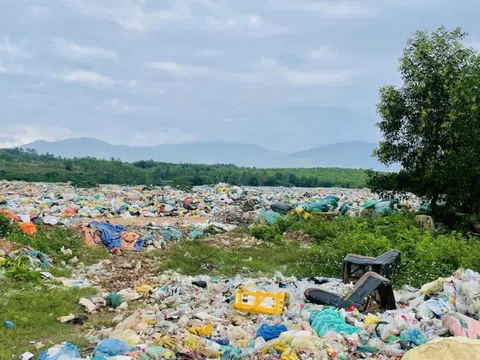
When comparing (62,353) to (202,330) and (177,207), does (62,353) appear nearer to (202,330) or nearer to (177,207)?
(202,330)

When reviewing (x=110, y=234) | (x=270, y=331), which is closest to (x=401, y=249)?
(x=270, y=331)

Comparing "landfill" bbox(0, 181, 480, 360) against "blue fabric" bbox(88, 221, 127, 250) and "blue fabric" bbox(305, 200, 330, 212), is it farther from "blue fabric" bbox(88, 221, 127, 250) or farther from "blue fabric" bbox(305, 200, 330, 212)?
"blue fabric" bbox(305, 200, 330, 212)

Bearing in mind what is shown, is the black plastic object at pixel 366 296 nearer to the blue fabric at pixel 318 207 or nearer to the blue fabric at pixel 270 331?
the blue fabric at pixel 270 331

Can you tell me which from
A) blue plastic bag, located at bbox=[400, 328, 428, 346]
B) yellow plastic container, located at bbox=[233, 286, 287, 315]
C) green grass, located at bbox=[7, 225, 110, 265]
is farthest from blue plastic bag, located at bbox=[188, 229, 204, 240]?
blue plastic bag, located at bbox=[400, 328, 428, 346]

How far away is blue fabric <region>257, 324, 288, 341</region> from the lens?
5405mm

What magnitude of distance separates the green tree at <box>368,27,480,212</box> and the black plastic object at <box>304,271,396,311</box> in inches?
255

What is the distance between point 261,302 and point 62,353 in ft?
7.61

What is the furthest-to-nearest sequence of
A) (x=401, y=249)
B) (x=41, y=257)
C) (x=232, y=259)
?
(x=232, y=259) → (x=401, y=249) → (x=41, y=257)

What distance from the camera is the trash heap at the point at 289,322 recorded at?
495 cm

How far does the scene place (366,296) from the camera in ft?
20.7

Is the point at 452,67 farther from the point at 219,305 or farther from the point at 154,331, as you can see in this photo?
the point at 154,331

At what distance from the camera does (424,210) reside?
13711mm

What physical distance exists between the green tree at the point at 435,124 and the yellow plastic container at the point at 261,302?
738 cm

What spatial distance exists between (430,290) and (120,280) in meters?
4.72
